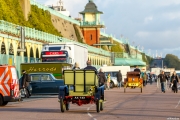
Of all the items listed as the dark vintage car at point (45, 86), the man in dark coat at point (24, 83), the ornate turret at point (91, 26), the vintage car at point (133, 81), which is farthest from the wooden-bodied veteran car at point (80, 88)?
the ornate turret at point (91, 26)

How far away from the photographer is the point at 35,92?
140 feet

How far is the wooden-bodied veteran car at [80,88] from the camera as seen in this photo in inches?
996

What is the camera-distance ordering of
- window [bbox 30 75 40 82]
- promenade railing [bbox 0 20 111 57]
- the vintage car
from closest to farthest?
window [bbox 30 75 40 82] → the vintage car → promenade railing [bbox 0 20 111 57]

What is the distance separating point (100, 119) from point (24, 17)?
82.2 m

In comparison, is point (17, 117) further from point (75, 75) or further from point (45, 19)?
point (45, 19)

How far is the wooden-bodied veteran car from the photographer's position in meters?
25.3

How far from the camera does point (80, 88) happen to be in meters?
25.8

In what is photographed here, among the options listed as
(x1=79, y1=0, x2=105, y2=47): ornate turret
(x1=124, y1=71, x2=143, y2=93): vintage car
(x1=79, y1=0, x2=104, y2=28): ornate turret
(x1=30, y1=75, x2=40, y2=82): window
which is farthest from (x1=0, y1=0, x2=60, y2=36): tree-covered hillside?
(x1=30, y1=75, x2=40, y2=82): window

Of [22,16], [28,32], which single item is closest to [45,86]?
[28,32]

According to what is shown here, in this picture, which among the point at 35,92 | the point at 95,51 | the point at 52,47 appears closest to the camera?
the point at 35,92

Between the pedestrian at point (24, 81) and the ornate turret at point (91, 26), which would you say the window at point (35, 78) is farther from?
the ornate turret at point (91, 26)

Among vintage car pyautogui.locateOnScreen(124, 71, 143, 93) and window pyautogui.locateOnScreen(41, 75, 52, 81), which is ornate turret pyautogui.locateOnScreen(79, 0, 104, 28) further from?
window pyautogui.locateOnScreen(41, 75, 52, 81)

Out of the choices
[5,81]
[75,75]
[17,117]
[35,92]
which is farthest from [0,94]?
[35,92]

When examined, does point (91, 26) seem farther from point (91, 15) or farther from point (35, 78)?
point (35, 78)
